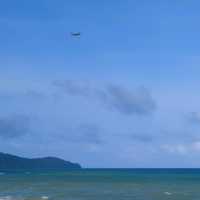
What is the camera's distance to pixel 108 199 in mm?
59938

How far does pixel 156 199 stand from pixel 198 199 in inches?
185

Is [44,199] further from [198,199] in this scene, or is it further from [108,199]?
[198,199]

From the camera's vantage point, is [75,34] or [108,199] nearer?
[75,34]

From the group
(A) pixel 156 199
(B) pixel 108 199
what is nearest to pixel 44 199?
(B) pixel 108 199

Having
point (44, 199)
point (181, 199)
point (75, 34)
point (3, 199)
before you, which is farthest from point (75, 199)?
point (75, 34)

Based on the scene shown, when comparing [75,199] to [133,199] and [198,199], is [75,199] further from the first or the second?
[198,199]

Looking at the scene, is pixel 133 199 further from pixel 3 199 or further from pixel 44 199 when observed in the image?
pixel 3 199

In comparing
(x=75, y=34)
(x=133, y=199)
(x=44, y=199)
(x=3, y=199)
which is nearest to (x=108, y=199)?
(x=133, y=199)

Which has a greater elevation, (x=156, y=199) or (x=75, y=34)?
(x=75, y=34)

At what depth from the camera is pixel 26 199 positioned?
198ft

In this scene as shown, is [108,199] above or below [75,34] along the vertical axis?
below

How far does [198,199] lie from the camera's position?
60.7 metres

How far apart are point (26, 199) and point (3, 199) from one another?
9.94ft

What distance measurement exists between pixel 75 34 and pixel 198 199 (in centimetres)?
3613
